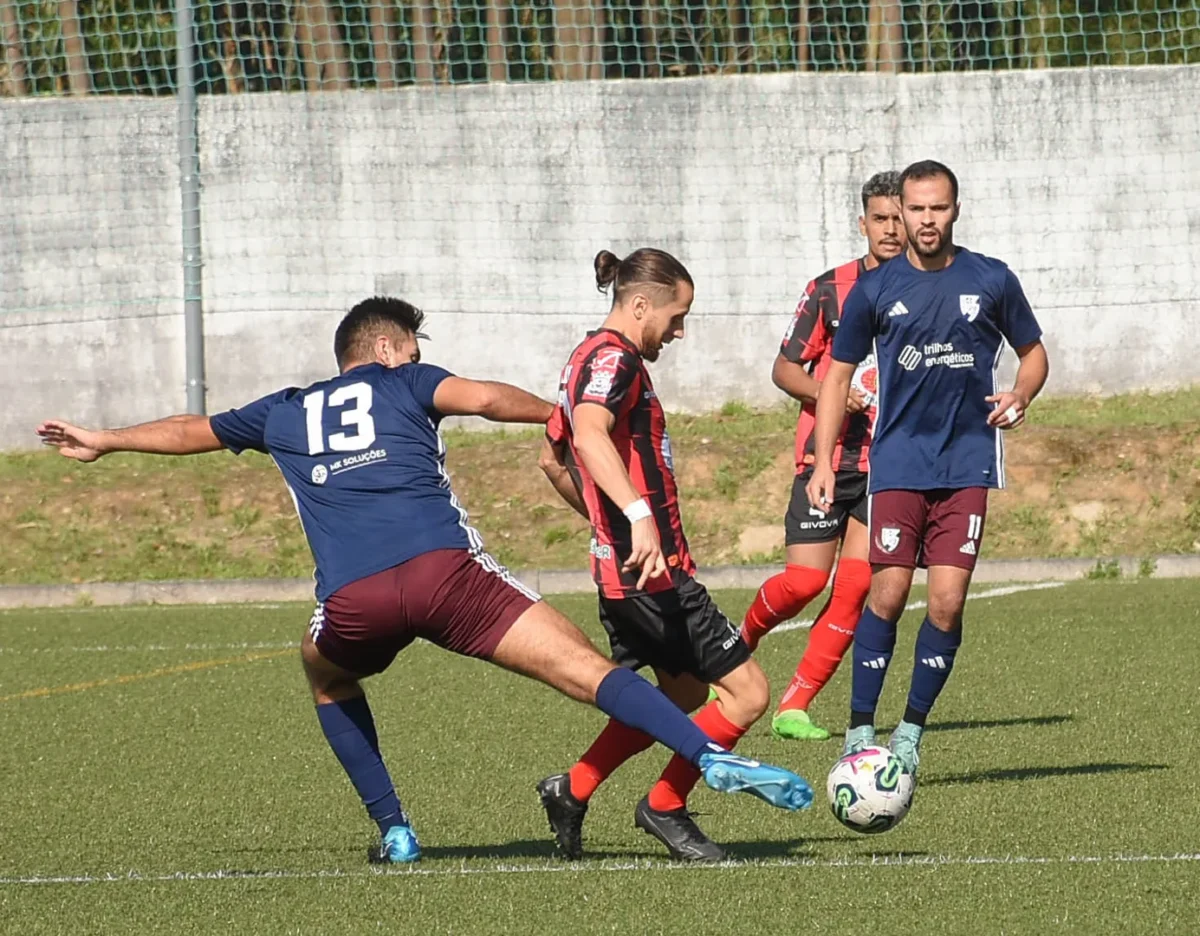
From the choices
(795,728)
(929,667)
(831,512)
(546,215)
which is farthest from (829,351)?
(546,215)

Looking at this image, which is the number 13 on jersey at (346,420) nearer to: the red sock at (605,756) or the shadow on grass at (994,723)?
the red sock at (605,756)

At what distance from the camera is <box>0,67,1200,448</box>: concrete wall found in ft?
56.2

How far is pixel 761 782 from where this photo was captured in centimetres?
518

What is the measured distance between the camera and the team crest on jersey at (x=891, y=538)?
7.12 metres

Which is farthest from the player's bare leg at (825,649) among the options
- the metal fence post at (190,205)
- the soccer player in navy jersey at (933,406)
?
the metal fence post at (190,205)

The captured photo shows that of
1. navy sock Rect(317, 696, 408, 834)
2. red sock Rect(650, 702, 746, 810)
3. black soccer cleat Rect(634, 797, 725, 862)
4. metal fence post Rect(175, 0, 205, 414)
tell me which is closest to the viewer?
black soccer cleat Rect(634, 797, 725, 862)

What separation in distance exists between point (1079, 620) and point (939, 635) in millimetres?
4849

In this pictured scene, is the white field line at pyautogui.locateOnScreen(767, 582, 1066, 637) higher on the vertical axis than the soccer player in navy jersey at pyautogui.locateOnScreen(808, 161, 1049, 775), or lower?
lower

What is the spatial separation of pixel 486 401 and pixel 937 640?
2.12 m

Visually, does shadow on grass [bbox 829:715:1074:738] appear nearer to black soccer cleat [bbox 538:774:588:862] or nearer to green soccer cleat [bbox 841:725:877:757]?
green soccer cleat [bbox 841:725:877:757]

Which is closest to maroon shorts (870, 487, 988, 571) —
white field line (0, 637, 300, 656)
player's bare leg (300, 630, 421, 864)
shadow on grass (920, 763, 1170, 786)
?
shadow on grass (920, 763, 1170, 786)

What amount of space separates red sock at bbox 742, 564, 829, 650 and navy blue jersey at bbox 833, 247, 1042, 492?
4.93 ft

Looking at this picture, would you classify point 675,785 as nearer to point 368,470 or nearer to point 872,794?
point 872,794

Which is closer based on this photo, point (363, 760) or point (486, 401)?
point (486, 401)
